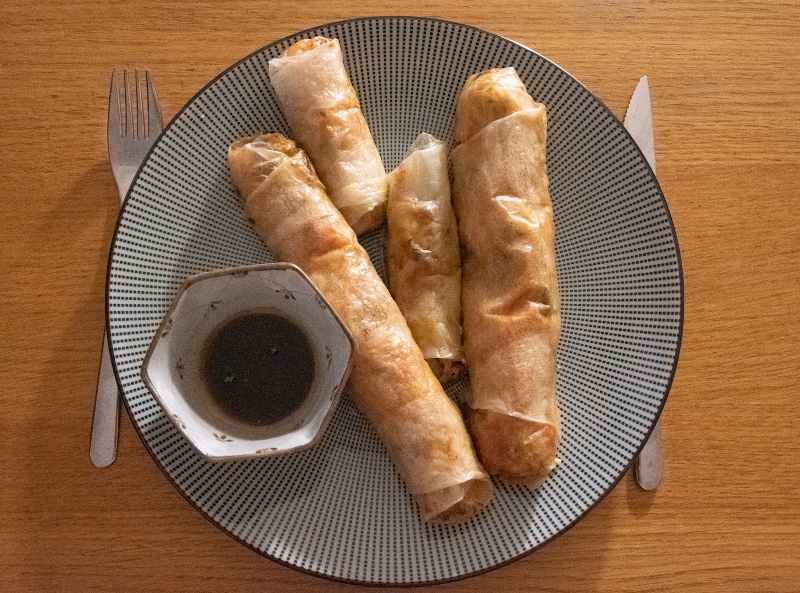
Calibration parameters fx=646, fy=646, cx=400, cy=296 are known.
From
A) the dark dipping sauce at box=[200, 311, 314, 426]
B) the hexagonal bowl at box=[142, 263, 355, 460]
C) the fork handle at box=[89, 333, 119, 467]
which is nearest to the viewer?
the hexagonal bowl at box=[142, 263, 355, 460]

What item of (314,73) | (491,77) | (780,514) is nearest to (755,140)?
(491,77)

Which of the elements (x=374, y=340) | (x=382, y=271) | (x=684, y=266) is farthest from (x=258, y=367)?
(x=684, y=266)

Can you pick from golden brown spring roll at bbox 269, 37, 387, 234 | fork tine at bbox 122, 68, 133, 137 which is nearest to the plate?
golden brown spring roll at bbox 269, 37, 387, 234

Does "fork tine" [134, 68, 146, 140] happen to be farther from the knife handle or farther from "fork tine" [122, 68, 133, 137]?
the knife handle

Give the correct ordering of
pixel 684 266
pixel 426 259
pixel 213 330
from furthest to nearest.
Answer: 1. pixel 684 266
2. pixel 426 259
3. pixel 213 330

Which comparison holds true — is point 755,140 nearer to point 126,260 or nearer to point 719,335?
point 719,335

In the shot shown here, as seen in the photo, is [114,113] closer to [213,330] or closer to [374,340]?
[213,330]
